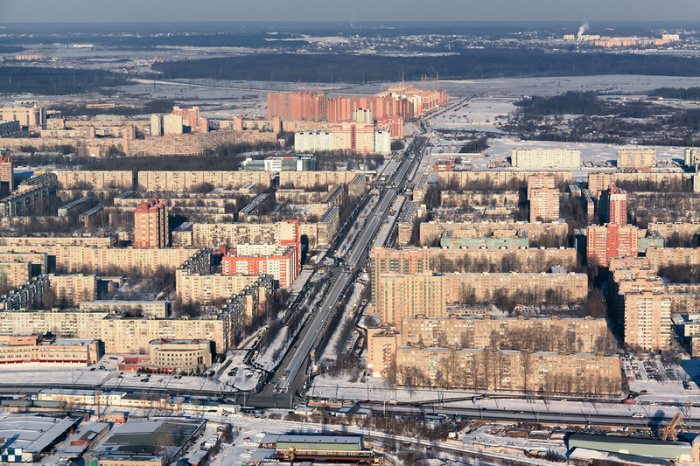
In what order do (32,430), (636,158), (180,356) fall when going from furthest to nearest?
(636,158) < (180,356) < (32,430)

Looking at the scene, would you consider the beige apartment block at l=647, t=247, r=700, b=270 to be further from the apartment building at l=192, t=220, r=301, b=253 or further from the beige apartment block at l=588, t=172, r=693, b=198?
the beige apartment block at l=588, t=172, r=693, b=198

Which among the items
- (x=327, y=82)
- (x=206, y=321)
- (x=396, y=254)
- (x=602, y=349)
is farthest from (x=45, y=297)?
(x=327, y=82)

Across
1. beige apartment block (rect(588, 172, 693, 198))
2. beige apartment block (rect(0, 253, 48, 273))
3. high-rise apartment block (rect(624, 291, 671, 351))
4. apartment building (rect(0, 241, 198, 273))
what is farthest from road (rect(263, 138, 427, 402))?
beige apartment block (rect(0, 253, 48, 273))

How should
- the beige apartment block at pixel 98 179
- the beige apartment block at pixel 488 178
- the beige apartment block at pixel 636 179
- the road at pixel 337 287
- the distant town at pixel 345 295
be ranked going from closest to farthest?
the distant town at pixel 345 295, the road at pixel 337 287, the beige apartment block at pixel 636 179, the beige apartment block at pixel 488 178, the beige apartment block at pixel 98 179

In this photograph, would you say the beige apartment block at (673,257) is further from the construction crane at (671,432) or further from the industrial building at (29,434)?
the industrial building at (29,434)

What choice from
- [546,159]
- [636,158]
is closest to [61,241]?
[546,159]

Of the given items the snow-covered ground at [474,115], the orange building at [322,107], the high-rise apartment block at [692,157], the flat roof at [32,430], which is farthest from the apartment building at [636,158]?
the flat roof at [32,430]

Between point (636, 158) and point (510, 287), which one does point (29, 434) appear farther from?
point (636, 158)
